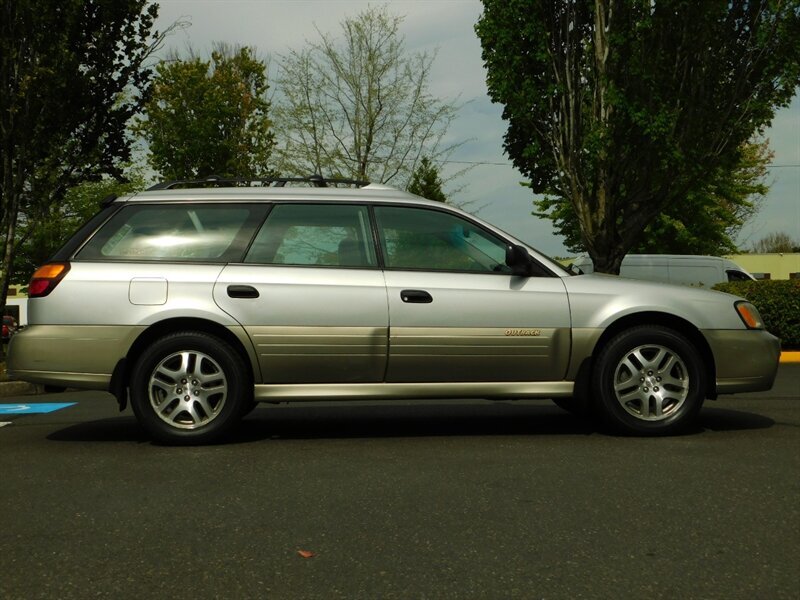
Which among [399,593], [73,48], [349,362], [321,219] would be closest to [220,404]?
[349,362]

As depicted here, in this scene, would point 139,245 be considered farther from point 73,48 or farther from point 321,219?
point 73,48

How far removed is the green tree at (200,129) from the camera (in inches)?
1212

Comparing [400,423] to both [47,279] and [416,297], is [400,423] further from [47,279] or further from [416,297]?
[47,279]

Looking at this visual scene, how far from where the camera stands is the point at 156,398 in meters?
6.20

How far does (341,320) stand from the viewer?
245 inches

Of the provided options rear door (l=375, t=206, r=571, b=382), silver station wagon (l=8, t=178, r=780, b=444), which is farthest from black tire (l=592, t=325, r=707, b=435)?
rear door (l=375, t=206, r=571, b=382)

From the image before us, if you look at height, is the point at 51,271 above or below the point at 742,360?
above

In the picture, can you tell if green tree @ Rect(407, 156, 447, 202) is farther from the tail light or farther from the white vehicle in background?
the tail light

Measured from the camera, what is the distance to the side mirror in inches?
248

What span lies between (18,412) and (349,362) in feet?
13.8

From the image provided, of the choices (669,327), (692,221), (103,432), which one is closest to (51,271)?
(103,432)

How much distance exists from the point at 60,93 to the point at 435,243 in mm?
10084

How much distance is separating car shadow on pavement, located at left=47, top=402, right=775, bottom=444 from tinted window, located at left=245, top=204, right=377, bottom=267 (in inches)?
49.0

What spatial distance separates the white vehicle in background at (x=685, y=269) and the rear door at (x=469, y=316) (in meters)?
20.6
